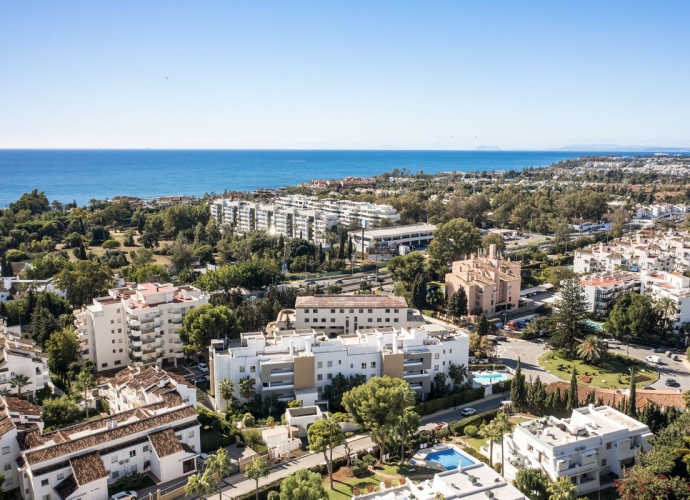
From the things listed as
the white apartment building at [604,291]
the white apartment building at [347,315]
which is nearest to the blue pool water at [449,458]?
the white apartment building at [347,315]

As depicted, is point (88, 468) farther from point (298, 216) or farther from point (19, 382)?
point (298, 216)

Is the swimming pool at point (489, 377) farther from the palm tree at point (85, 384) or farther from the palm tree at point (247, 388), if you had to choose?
the palm tree at point (85, 384)

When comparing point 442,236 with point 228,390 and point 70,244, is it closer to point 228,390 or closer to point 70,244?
point 228,390

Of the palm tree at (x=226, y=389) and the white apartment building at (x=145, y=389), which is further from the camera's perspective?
the palm tree at (x=226, y=389)

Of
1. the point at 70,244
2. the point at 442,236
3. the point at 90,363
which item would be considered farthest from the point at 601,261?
the point at 70,244

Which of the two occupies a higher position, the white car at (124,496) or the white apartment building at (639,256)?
the white apartment building at (639,256)

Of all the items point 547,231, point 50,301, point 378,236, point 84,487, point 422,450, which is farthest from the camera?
point 547,231

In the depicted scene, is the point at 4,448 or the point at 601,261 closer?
the point at 4,448
